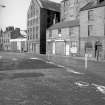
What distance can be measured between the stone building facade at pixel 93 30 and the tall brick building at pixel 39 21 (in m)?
17.4

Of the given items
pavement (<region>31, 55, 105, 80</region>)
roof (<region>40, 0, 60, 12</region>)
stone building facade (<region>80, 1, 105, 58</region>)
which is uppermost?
roof (<region>40, 0, 60, 12</region>)

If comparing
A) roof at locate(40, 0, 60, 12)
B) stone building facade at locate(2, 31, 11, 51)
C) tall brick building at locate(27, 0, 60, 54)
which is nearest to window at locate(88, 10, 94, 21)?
tall brick building at locate(27, 0, 60, 54)

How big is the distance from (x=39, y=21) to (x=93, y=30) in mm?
21521

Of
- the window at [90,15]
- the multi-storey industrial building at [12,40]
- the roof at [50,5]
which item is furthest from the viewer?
the multi-storey industrial building at [12,40]

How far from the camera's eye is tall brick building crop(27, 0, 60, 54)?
46969 mm

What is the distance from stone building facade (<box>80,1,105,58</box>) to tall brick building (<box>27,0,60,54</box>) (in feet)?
56.9

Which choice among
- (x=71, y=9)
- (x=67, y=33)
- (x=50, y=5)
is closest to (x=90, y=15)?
(x=67, y=33)

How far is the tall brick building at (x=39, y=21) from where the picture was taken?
46969 millimetres

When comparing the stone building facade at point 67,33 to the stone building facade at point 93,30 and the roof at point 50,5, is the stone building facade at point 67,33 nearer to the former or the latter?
the stone building facade at point 93,30

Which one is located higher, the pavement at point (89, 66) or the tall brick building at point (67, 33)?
the tall brick building at point (67, 33)

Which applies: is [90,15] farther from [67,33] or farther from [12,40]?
[12,40]

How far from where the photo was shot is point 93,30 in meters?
30.6

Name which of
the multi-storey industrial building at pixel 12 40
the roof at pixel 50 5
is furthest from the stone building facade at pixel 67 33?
the multi-storey industrial building at pixel 12 40

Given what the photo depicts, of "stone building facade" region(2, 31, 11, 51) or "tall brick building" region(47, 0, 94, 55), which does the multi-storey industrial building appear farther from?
"tall brick building" region(47, 0, 94, 55)
